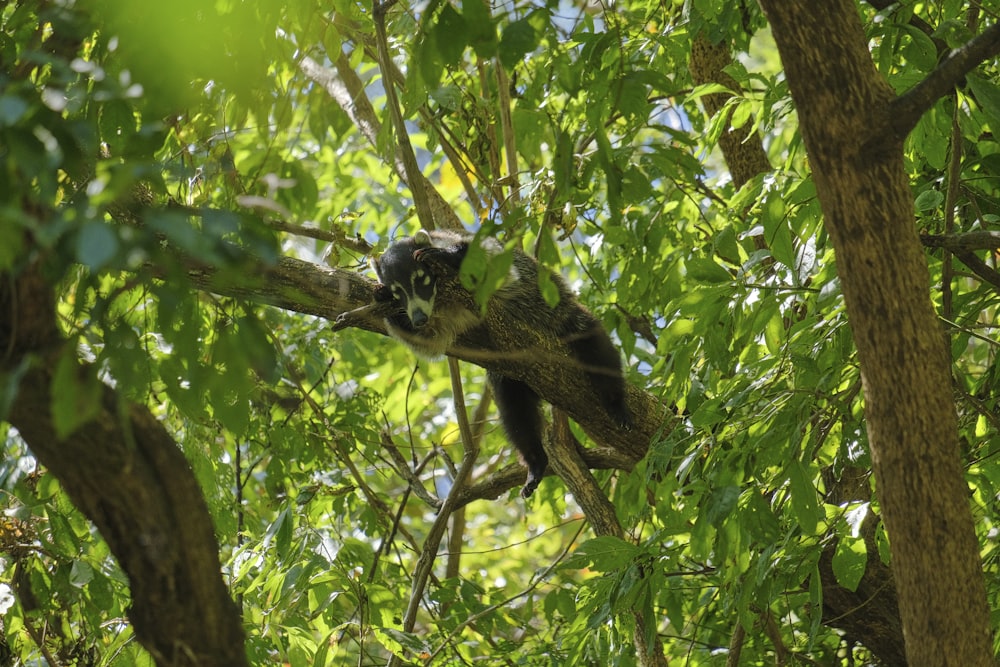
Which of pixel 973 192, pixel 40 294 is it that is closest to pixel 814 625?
pixel 973 192

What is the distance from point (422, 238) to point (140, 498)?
3.34 m

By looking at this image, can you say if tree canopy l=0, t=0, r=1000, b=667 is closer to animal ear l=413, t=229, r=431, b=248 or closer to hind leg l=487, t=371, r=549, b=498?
hind leg l=487, t=371, r=549, b=498

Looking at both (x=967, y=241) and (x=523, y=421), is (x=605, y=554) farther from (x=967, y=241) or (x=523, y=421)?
(x=523, y=421)

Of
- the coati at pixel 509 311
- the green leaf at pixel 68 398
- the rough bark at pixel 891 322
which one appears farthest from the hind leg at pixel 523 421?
the green leaf at pixel 68 398

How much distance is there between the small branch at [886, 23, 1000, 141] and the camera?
2.17 metres

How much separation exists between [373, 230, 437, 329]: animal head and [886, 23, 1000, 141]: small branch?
2645 millimetres

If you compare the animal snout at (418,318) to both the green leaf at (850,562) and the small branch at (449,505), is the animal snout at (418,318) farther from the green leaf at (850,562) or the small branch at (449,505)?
the green leaf at (850,562)

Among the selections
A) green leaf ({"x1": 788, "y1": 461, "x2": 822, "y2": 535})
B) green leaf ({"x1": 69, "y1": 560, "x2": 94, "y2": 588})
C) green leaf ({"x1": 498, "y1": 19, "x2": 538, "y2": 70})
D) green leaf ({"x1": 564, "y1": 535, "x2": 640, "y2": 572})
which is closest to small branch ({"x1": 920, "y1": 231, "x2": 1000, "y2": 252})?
green leaf ({"x1": 788, "y1": 461, "x2": 822, "y2": 535})

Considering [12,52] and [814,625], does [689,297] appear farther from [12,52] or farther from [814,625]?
[12,52]

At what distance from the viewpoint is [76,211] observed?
4.50ft

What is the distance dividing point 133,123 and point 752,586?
7.00ft

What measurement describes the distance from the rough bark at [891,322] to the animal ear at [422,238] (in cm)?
289

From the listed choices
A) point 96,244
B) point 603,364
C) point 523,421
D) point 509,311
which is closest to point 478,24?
point 96,244

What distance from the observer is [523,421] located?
17.9ft
